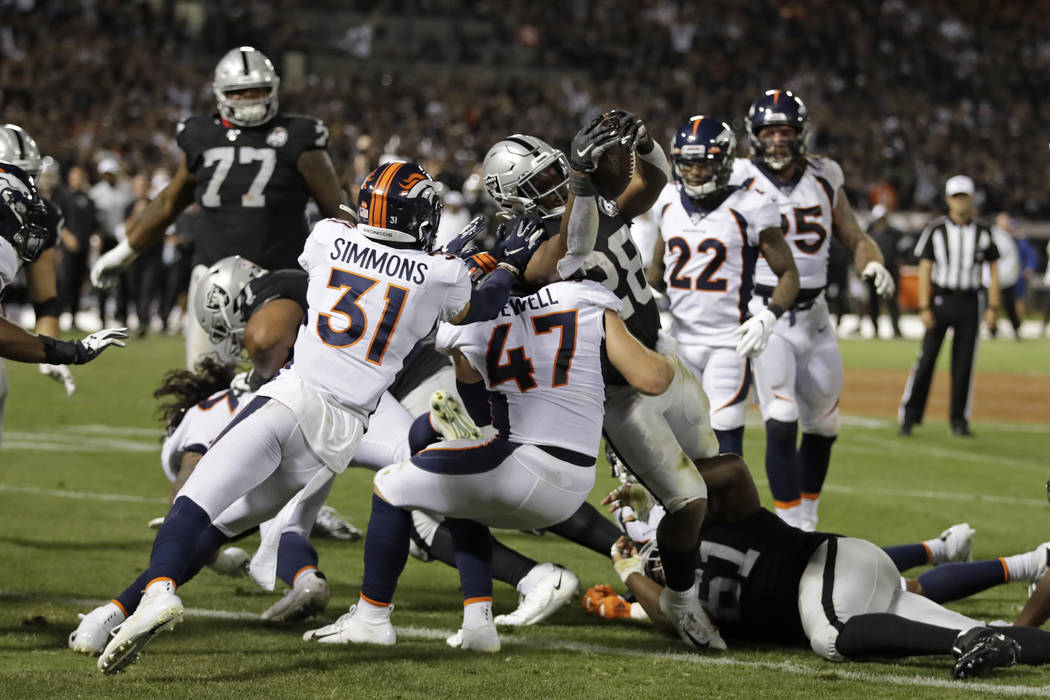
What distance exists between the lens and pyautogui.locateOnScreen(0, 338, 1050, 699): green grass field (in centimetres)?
423

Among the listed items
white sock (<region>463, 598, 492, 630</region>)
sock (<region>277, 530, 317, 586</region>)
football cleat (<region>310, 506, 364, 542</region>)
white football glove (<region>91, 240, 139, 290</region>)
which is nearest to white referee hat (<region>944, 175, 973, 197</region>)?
football cleat (<region>310, 506, 364, 542</region>)

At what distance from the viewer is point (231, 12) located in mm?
30156

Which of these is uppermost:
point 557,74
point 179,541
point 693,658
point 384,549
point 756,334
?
point 557,74

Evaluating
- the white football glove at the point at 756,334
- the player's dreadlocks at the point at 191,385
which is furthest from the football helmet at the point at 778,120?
the player's dreadlocks at the point at 191,385

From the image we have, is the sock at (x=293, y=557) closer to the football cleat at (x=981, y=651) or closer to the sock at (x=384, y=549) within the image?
the sock at (x=384, y=549)

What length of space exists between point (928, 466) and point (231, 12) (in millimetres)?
23861

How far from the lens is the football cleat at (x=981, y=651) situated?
4.24 m

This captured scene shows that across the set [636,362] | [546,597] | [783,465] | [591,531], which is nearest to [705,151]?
[783,465]

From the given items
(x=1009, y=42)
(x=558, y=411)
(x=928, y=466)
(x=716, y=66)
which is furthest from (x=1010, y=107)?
(x=558, y=411)

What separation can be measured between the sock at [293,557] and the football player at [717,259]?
2.35 m

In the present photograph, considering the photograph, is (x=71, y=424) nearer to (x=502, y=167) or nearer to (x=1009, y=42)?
(x=502, y=167)

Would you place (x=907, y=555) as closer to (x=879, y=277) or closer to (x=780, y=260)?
(x=780, y=260)

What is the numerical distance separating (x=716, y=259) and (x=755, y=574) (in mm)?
2458

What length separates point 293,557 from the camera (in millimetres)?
5172
